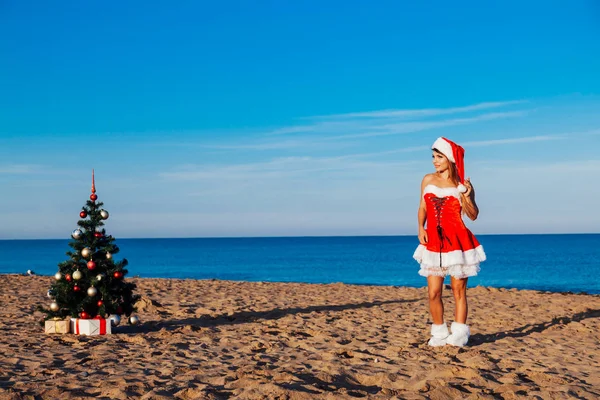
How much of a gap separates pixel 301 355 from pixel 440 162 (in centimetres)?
252

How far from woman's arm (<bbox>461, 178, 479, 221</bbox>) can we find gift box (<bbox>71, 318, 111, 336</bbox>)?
4.55 m

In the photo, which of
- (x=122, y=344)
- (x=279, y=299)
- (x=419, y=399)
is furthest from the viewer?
(x=279, y=299)

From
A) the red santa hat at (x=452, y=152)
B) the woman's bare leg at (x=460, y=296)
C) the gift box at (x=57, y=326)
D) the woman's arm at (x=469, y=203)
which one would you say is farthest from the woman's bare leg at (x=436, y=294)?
the gift box at (x=57, y=326)

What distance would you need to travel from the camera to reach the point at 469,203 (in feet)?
20.1

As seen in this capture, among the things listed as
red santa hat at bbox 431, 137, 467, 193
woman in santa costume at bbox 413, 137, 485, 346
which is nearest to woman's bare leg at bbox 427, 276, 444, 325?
woman in santa costume at bbox 413, 137, 485, 346

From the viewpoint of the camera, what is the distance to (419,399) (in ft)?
14.0

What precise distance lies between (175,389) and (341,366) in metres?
1.71

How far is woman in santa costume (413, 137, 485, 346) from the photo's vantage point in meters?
6.16

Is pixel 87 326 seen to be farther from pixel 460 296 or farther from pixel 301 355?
pixel 460 296

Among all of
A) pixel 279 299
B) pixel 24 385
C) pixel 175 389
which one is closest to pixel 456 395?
pixel 175 389

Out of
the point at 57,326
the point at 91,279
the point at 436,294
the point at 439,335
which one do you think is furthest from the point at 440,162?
the point at 57,326

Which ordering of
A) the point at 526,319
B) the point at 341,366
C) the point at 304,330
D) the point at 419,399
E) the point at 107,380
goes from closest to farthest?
the point at 419,399
the point at 107,380
the point at 341,366
the point at 304,330
the point at 526,319

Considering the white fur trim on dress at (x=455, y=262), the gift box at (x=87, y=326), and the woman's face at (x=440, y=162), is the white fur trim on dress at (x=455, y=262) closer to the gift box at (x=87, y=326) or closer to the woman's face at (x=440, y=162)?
the woman's face at (x=440, y=162)

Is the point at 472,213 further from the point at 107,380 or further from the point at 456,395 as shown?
the point at 107,380
